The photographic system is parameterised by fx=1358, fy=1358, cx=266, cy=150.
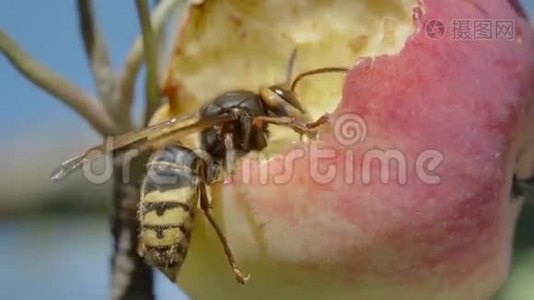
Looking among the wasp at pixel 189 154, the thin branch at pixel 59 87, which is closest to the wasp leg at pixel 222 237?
the wasp at pixel 189 154

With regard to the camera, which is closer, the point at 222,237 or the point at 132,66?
the point at 222,237

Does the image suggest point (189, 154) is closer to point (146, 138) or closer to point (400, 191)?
point (146, 138)

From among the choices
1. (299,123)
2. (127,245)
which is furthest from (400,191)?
(127,245)

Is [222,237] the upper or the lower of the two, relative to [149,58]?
lower

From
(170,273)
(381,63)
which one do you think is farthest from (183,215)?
(381,63)

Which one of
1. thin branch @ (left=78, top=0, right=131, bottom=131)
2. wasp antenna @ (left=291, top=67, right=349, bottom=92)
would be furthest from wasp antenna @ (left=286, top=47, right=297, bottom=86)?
thin branch @ (left=78, top=0, right=131, bottom=131)

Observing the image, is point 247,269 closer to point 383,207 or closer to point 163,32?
point 383,207
